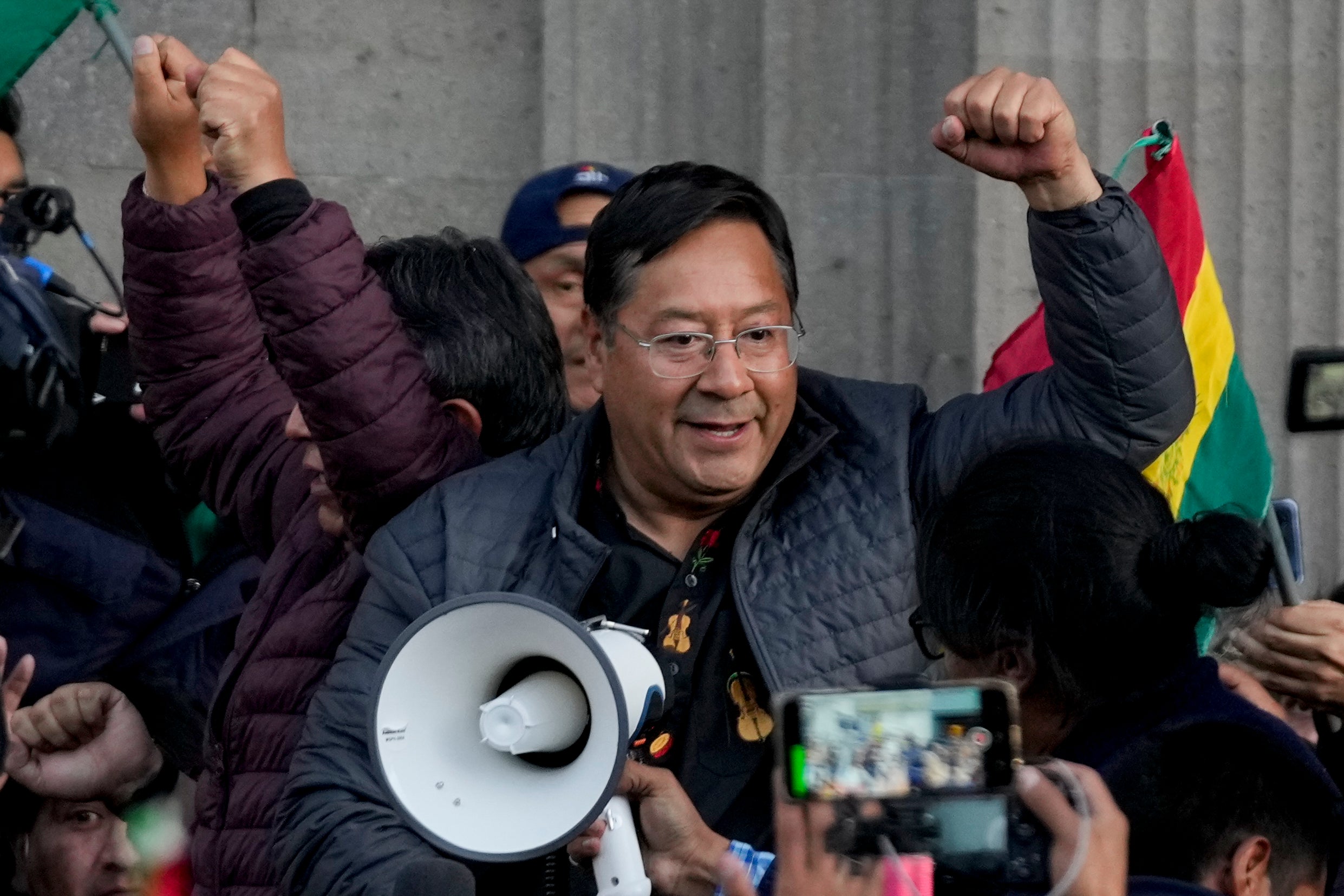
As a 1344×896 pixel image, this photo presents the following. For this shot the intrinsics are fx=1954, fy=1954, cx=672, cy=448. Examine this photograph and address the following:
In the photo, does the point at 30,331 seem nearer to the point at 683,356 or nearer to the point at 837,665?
the point at 683,356

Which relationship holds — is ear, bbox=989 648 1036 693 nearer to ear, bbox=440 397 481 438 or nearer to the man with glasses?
the man with glasses

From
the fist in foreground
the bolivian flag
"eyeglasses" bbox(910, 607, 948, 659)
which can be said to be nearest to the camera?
"eyeglasses" bbox(910, 607, 948, 659)

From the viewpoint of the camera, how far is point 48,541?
13.0 ft

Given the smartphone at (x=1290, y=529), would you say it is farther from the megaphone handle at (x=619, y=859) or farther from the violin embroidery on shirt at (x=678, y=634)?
the megaphone handle at (x=619, y=859)

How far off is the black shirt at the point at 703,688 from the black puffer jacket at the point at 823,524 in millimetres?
77

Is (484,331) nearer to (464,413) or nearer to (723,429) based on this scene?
Answer: (464,413)

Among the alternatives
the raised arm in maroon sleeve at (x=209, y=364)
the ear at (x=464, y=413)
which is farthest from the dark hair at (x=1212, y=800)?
the raised arm in maroon sleeve at (x=209, y=364)

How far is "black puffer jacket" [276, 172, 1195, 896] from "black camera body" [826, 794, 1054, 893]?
3.11 feet

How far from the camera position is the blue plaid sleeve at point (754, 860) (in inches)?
98.6

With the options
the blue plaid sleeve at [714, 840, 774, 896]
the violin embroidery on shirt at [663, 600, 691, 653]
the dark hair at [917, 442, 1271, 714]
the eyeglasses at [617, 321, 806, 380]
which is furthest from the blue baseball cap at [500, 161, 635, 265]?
the dark hair at [917, 442, 1271, 714]

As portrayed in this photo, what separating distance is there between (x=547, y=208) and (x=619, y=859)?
85.7 inches

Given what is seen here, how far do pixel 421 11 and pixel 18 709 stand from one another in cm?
260

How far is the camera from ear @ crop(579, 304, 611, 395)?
10.6 feet

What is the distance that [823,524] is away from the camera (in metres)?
2.96
